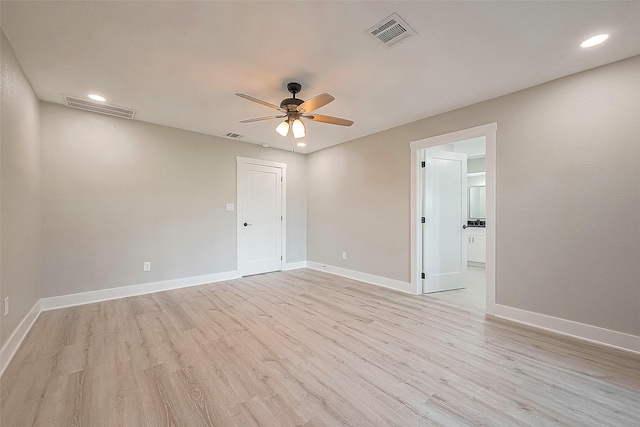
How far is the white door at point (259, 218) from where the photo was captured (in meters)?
4.91

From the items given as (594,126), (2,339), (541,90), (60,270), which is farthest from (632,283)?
(60,270)

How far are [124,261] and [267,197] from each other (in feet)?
8.33

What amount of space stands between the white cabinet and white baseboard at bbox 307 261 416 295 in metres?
3.13

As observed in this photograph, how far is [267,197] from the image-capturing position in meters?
5.26

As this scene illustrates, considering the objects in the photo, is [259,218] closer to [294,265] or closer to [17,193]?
[294,265]

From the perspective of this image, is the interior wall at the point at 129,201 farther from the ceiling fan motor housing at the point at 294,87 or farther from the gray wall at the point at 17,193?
the ceiling fan motor housing at the point at 294,87

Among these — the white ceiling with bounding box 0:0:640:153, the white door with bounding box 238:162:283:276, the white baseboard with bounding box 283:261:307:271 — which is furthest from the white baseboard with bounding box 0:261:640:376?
the white ceiling with bounding box 0:0:640:153

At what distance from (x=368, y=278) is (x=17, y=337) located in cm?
416

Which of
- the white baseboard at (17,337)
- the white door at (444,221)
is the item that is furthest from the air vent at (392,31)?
the white baseboard at (17,337)

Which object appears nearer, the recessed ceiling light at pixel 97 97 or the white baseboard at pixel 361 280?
the white baseboard at pixel 361 280

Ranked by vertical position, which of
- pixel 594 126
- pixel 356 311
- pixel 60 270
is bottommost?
pixel 356 311

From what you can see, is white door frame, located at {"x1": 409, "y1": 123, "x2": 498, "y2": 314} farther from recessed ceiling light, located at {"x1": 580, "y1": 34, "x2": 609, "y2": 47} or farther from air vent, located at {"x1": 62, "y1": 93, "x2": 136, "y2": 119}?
air vent, located at {"x1": 62, "y1": 93, "x2": 136, "y2": 119}

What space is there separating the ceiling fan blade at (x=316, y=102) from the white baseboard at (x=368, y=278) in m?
2.88

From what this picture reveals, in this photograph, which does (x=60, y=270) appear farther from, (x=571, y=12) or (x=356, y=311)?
(x=571, y=12)
